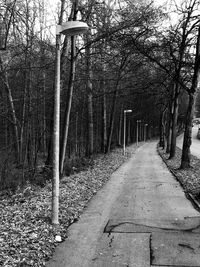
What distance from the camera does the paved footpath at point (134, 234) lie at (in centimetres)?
557

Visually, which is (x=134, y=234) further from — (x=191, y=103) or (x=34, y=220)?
(x=191, y=103)

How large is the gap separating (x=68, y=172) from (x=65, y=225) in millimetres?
8957

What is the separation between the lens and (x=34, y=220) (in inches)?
293

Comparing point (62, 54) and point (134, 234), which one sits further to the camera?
point (62, 54)

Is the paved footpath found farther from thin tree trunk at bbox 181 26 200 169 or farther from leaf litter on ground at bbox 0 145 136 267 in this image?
thin tree trunk at bbox 181 26 200 169

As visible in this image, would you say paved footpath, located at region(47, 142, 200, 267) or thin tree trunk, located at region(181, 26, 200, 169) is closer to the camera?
paved footpath, located at region(47, 142, 200, 267)

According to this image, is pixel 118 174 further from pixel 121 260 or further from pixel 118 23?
pixel 121 260

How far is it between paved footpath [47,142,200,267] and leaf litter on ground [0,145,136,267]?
0.84 ft

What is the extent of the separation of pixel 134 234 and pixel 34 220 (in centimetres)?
225

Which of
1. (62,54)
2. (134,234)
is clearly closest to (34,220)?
(134,234)

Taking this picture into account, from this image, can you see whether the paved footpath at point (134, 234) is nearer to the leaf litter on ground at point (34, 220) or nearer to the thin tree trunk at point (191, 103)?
the leaf litter on ground at point (34, 220)

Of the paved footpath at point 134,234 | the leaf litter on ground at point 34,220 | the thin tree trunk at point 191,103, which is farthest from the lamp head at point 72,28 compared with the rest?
the thin tree trunk at point 191,103

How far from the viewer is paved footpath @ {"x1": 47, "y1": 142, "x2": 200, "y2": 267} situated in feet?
18.3

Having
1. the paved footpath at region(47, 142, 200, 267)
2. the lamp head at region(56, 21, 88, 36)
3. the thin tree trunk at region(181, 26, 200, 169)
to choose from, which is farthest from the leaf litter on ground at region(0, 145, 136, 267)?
the thin tree trunk at region(181, 26, 200, 169)
